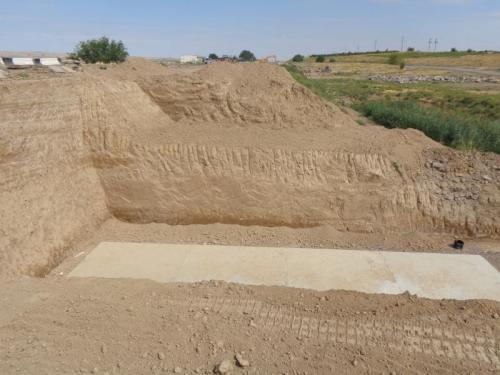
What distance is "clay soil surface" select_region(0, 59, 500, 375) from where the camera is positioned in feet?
14.5

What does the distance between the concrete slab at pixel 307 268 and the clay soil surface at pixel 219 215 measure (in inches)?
19.2

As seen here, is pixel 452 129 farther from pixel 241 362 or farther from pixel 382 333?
pixel 241 362

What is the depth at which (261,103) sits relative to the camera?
32.4 feet

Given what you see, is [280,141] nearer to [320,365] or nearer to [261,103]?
[261,103]

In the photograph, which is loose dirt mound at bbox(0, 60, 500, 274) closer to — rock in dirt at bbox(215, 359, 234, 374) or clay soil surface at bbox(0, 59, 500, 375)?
clay soil surface at bbox(0, 59, 500, 375)

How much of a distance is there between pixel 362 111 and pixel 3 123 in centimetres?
1880

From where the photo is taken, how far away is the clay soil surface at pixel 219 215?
441 centimetres

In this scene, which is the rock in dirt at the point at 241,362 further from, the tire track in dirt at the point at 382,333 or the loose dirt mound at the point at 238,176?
the loose dirt mound at the point at 238,176

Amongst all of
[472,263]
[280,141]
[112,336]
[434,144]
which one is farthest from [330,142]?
[112,336]

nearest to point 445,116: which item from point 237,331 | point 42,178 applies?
point 237,331

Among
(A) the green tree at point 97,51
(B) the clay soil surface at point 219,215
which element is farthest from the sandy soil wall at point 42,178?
(A) the green tree at point 97,51

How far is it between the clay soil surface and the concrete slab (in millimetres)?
486

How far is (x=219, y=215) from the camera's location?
8.53m

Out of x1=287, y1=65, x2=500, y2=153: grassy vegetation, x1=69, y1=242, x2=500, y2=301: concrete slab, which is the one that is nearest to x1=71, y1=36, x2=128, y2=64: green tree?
x1=287, y1=65, x2=500, y2=153: grassy vegetation
